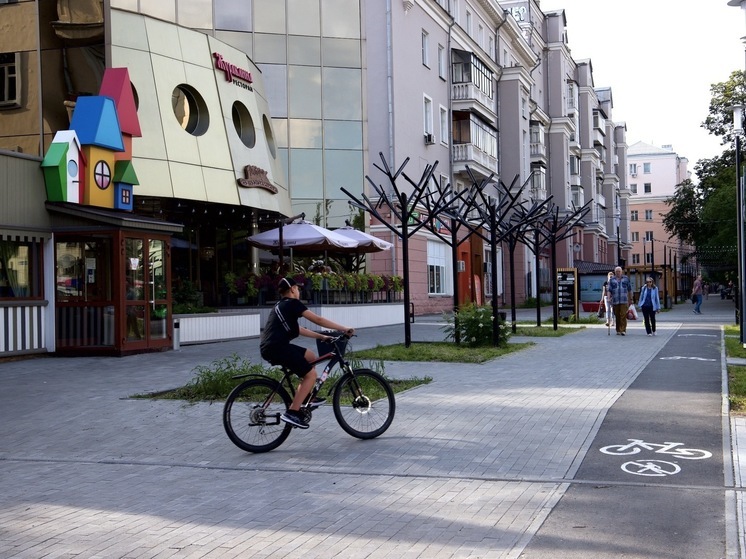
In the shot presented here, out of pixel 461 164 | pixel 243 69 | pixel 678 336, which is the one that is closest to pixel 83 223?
pixel 243 69

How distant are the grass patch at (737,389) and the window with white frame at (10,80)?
1445cm

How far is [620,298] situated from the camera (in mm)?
24672

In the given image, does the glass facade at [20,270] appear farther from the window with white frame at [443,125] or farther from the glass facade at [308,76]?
the window with white frame at [443,125]

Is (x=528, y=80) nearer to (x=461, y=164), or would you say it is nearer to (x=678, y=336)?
(x=461, y=164)

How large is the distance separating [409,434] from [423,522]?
3.22 metres

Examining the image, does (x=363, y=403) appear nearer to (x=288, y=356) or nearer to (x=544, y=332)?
(x=288, y=356)

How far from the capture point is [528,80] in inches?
2200

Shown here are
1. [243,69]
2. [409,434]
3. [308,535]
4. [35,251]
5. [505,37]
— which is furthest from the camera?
[505,37]

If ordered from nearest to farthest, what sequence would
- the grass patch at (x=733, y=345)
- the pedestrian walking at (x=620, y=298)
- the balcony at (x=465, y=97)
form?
1. the grass patch at (x=733, y=345)
2. the pedestrian walking at (x=620, y=298)
3. the balcony at (x=465, y=97)

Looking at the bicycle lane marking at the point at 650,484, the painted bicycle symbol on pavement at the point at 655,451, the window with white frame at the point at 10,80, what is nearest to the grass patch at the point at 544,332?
the bicycle lane marking at the point at 650,484

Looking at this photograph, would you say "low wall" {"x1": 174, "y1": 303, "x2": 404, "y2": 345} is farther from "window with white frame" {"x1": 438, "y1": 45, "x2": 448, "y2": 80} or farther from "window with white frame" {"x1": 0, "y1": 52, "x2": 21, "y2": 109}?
"window with white frame" {"x1": 438, "y1": 45, "x2": 448, "y2": 80}

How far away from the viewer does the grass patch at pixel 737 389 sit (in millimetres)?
10337

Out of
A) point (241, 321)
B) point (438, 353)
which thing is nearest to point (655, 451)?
point (438, 353)

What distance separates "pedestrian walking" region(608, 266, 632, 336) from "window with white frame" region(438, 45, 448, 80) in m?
20.9
